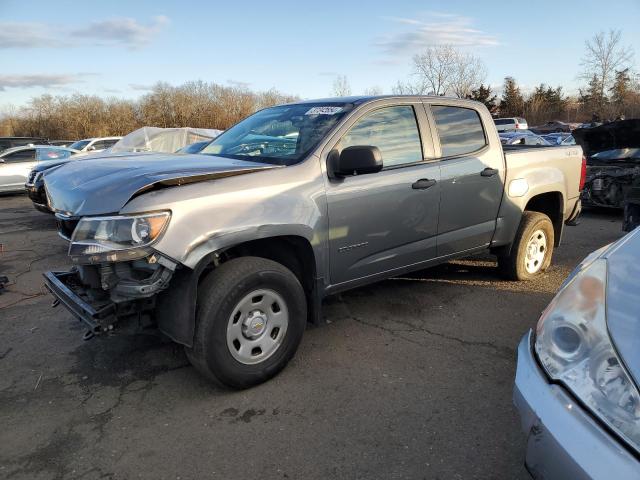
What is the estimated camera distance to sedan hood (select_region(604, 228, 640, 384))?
147 cm

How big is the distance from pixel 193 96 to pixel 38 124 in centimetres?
1435

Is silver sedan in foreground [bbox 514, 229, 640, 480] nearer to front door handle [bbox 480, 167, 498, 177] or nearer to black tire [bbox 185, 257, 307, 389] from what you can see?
black tire [bbox 185, 257, 307, 389]

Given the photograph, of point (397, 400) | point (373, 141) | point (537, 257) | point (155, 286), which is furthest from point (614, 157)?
point (155, 286)

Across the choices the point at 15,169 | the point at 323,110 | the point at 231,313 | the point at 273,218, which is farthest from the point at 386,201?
the point at 15,169

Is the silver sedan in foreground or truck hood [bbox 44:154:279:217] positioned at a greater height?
truck hood [bbox 44:154:279:217]

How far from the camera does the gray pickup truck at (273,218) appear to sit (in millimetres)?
2854

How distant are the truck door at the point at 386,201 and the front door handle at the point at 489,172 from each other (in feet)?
2.04

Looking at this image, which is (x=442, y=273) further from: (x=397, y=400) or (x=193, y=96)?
(x=193, y=96)

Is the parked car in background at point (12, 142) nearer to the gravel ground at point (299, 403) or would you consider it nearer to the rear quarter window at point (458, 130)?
the gravel ground at point (299, 403)

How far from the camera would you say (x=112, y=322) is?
114 inches

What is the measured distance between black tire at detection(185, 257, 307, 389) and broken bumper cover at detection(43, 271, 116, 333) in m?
0.50

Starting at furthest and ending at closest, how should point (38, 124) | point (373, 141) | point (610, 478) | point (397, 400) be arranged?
point (38, 124), point (373, 141), point (397, 400), point (610, 478)

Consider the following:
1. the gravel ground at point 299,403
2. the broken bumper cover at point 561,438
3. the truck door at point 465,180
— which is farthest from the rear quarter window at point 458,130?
the broken bumper cover at point 561,438

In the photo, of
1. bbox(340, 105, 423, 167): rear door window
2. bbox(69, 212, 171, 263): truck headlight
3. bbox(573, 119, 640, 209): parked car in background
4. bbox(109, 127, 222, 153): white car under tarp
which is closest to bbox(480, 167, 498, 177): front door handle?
bbox(340, 105, 423, 167): rear door window
